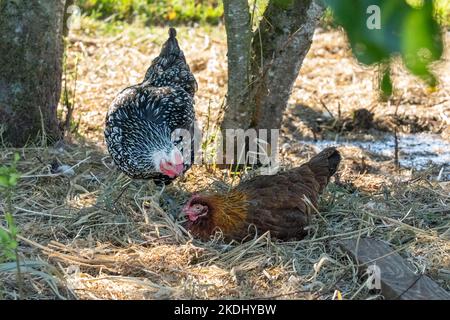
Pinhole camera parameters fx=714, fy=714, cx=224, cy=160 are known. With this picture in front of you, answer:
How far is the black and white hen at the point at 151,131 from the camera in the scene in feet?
16.8

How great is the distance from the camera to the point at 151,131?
525cm

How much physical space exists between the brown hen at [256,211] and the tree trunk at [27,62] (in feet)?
6.39

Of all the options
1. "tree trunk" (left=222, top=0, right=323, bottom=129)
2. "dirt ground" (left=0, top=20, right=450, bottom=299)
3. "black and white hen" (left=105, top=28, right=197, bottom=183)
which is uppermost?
"tree trunk" (left=222, top=0, right=323, bottom=129)

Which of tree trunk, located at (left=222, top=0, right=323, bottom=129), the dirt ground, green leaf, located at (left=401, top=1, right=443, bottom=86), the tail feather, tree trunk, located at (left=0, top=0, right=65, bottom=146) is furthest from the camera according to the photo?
tree trunk, located at (left=0, top=0, right=65, bottom=146)

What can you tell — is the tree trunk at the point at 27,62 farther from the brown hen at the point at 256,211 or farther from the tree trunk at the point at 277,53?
the brown hen at the point at 256,211

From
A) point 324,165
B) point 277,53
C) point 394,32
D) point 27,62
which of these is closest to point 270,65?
point 277,53

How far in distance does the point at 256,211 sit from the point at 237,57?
139 cm

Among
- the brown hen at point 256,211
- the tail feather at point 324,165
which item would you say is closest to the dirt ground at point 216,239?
the brown hen at point 256,211

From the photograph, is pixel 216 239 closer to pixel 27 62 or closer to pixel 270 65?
pixel 270 65

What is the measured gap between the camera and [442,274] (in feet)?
13.7

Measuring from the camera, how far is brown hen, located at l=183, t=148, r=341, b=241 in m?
4.65

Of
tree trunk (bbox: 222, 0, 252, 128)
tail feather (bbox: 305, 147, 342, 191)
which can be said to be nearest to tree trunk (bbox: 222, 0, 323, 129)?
tree trunk (bbox: 222, 0, 252, 128)

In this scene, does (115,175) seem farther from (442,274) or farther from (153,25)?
(153,25)

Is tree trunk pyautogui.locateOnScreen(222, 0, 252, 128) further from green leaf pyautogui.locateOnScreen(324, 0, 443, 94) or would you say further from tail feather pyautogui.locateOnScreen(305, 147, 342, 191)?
green leaf pyautogui.locateOnScreen(324, 0, 443, 94)
